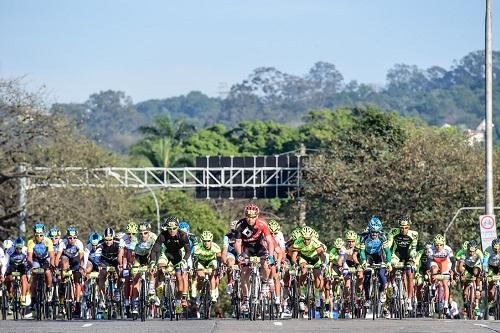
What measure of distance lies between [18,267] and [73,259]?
1.16m

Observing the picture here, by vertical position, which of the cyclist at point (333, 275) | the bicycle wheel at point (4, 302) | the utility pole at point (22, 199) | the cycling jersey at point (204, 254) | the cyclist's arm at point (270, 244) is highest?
the utility pole at point (22, 199)

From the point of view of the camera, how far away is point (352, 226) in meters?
69.3

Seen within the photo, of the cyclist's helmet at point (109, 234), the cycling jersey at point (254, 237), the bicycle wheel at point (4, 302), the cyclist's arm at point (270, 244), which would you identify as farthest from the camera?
the bicycle wheel at point (4, 302)

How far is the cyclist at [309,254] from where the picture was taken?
31312 mm

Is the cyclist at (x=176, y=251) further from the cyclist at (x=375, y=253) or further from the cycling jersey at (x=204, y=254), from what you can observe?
the cyclist at (x=375, y=253)

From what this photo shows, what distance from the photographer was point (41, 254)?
3159cm

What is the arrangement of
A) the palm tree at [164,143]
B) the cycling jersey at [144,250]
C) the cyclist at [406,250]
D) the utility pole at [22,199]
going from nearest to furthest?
the cycling jersey at [144,250] → the cyclist at [406,250] → the utility pole at [22,199] → the palm tree at [164,143]

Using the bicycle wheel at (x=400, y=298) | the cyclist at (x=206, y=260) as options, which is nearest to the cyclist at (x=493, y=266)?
the bicycle wheel at (x=400, y=298)

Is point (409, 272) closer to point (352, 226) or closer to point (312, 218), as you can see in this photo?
point (352, 226)

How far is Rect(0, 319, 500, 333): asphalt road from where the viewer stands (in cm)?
2519

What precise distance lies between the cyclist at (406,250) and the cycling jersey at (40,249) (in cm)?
685

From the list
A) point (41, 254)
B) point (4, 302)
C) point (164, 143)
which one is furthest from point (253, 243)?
point (164, 143)

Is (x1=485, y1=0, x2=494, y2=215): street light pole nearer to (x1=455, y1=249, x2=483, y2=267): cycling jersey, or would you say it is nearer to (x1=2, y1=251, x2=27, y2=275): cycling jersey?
(x1=455, y1=249, x2=483, y2=267): cycling jersey

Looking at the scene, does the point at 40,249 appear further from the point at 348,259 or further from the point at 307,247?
the point at 348,259
